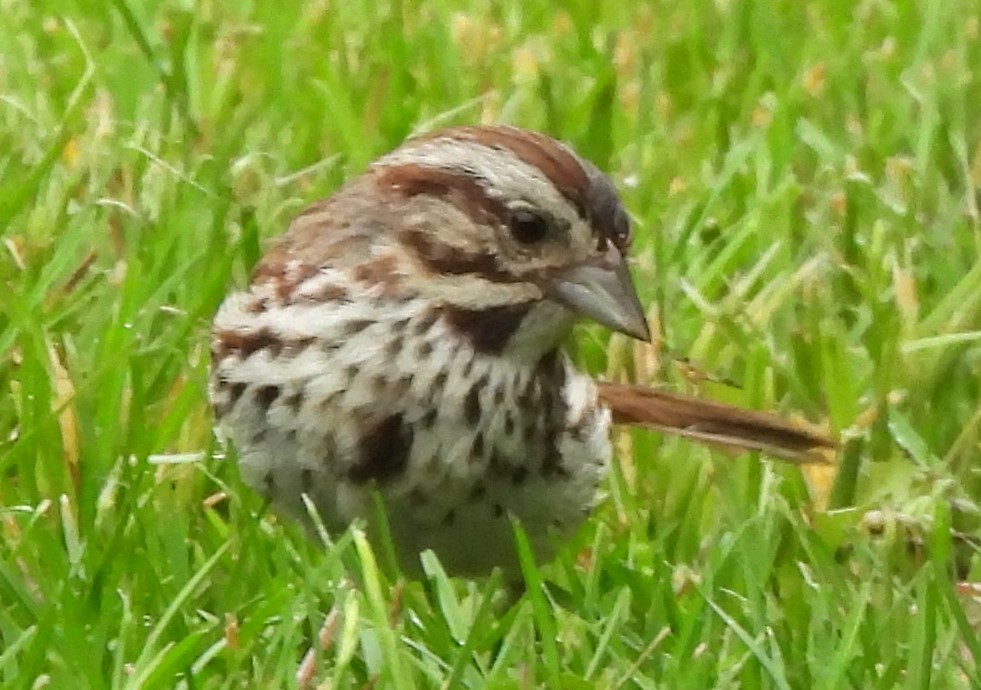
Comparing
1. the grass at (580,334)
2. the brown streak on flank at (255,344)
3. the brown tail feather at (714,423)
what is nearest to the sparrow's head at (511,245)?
the brown streak on flank at (255,344)

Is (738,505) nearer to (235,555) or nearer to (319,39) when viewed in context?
(235,555)

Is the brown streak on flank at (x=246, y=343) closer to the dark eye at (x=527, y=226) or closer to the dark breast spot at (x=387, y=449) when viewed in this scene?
the dark breast spot at (x=387, y=449)

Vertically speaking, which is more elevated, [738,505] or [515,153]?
[515,153]

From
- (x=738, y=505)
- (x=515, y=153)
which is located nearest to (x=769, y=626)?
(x=738, y=505)

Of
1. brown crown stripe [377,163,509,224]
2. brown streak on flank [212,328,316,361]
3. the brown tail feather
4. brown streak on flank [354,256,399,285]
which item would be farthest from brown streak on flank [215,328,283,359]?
the brown tail feather

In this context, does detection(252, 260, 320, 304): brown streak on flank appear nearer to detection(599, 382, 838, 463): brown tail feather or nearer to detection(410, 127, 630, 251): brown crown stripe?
detection(410, 127, 630, 251): brown crown stripe

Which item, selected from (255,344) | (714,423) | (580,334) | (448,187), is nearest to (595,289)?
(448,187)
